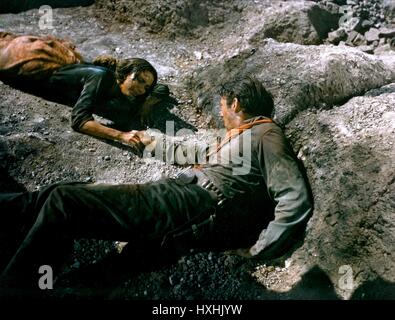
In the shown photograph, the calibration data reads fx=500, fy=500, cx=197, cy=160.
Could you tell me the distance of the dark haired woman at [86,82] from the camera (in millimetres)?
4105

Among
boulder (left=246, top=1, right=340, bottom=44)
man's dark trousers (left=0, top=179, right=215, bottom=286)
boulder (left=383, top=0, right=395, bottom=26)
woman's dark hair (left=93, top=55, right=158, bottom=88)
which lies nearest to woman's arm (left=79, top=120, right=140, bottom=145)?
woman's dark hair (left=93, top=55, right=158, bottom=88)

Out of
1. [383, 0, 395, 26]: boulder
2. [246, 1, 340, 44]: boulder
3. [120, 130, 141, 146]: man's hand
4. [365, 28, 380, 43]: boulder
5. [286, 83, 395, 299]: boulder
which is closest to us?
[286, 83, 395, 299]: boulder

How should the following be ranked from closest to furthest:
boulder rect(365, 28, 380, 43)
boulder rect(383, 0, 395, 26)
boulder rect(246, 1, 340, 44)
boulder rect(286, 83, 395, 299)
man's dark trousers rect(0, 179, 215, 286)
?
man's dark trousers rect(0, 179, 215, 286), boulder rect(286, 83, 395, 299), boulder rect(246, 1, 340, 44), boulder rect(365, 28, 380, 43), boulder rect(383, 0, 395, 26)

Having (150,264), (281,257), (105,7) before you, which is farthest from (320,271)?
(105,7)

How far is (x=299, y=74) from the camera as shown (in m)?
4.45

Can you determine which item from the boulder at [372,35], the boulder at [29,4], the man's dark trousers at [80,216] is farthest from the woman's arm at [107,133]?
the boulder at [372,35]

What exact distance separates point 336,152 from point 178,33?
2567mm

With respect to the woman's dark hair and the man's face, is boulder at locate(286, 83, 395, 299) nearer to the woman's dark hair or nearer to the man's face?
the man's face

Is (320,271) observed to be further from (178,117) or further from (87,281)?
(178,117)

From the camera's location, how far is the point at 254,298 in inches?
134

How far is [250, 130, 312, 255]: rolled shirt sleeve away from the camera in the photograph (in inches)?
138

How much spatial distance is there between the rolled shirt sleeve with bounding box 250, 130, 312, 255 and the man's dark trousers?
0.48m

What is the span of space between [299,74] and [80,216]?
2.36 meters

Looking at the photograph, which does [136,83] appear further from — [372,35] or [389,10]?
[389,10]
